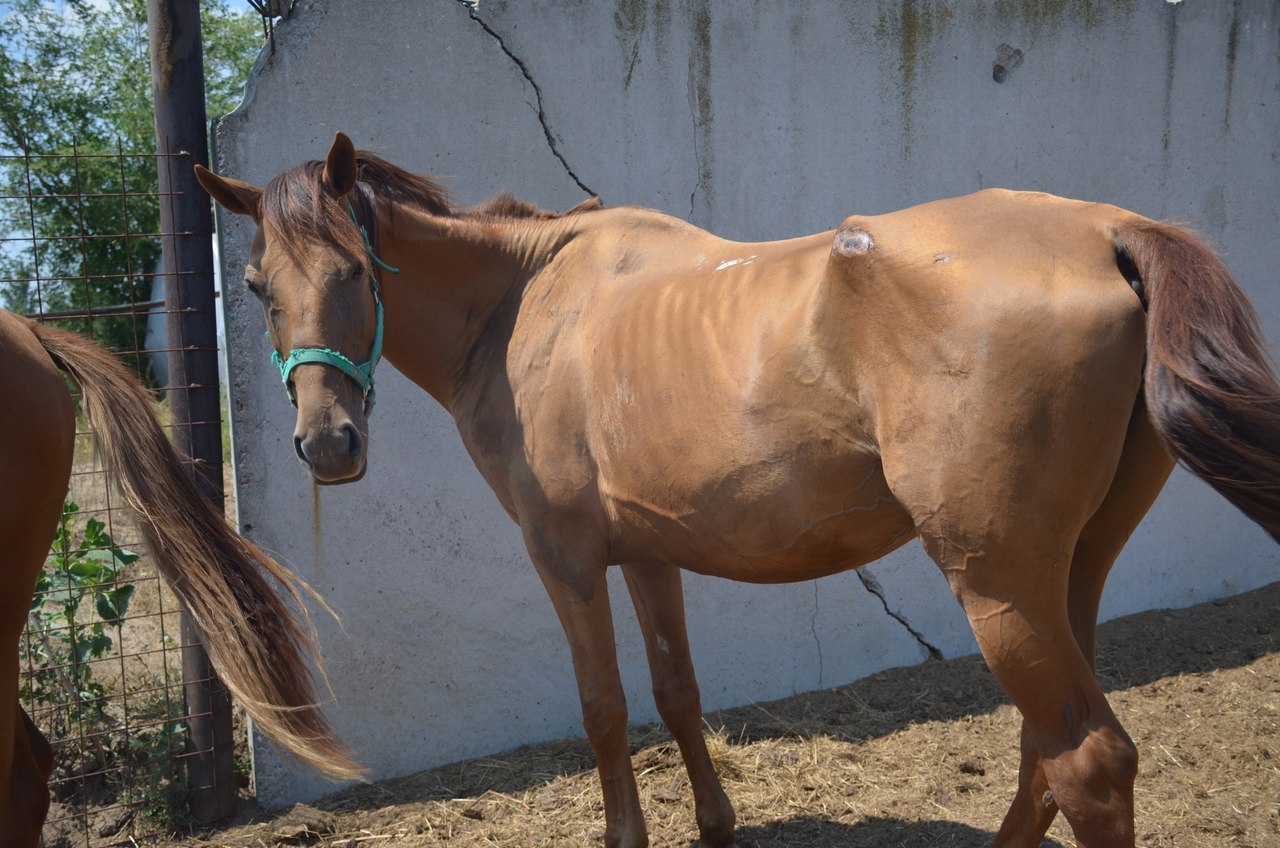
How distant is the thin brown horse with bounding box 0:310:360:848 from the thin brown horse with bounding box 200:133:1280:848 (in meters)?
0.52

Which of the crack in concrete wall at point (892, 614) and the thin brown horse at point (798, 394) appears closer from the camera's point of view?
the thin brown horse at point (798, 394)

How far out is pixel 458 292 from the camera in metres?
3.01

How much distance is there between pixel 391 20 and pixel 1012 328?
9.22 feet

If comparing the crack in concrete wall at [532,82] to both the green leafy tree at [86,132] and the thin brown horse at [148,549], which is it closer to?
the thin brown horse at [148,549]

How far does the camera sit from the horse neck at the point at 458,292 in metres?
2.96

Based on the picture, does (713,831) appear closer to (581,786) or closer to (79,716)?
(581,786)

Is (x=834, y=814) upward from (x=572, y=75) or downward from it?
downward

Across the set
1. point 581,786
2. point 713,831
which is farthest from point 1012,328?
point 581,786

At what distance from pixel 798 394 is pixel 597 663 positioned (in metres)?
1.10

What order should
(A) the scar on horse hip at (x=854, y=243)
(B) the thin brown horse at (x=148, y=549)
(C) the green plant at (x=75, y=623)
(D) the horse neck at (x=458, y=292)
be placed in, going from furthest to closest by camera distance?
1. (C) the green plant at (x=75, y=623)
2. (D) the horse neck at (x=458, y=292)
3. (B) the thin brown horse at (x=148, y=549)
4. (A) the scar on horse hip at (x=854, y=243)

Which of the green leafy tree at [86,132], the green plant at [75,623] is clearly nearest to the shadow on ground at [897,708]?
the green plant at [75,623]

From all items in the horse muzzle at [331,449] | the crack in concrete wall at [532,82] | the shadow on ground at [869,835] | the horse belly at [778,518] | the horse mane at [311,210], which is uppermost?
the crack in concrete wall at [532,82]

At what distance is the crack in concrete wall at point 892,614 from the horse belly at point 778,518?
2.05m

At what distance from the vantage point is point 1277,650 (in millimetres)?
4383
